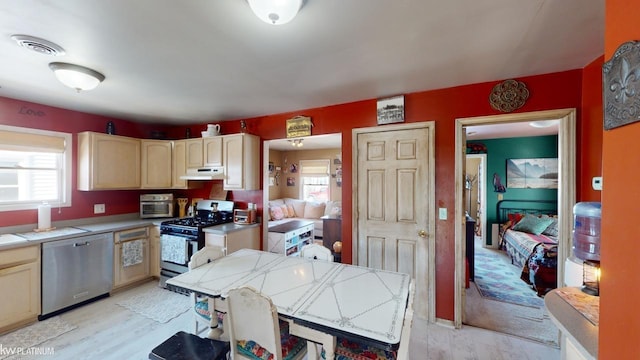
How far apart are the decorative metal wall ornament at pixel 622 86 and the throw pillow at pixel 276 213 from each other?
5.67 metres

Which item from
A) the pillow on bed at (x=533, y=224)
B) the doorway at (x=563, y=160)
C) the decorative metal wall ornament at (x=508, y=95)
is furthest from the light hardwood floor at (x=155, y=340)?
the pillow on bed at (x=533, y=224)

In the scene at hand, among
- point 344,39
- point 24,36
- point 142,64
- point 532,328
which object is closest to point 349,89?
point 344,39

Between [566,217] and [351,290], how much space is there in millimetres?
2019

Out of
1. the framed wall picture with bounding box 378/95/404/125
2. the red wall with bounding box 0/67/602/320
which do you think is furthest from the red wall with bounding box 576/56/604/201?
the framed wall picture with bounding box 378/95/404/125

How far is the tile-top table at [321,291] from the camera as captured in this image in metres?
1.23

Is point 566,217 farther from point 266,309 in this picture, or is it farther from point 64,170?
point 64,170

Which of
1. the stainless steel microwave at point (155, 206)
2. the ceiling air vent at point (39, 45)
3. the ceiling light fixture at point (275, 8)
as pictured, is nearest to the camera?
the ceiling light fixture at point (275, 8)

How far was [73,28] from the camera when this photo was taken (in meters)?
1.49

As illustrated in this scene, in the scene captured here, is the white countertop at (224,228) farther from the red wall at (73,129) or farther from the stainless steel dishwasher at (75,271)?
the red wall at (73,129)

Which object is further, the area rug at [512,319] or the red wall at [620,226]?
the area rug at [512,319]

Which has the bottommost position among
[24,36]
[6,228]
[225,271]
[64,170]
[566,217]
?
[225,271]

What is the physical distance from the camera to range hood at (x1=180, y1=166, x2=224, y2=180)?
3.52m

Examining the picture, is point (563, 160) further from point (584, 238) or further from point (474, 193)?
point (474, 193)

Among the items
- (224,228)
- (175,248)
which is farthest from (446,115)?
(175,248)
